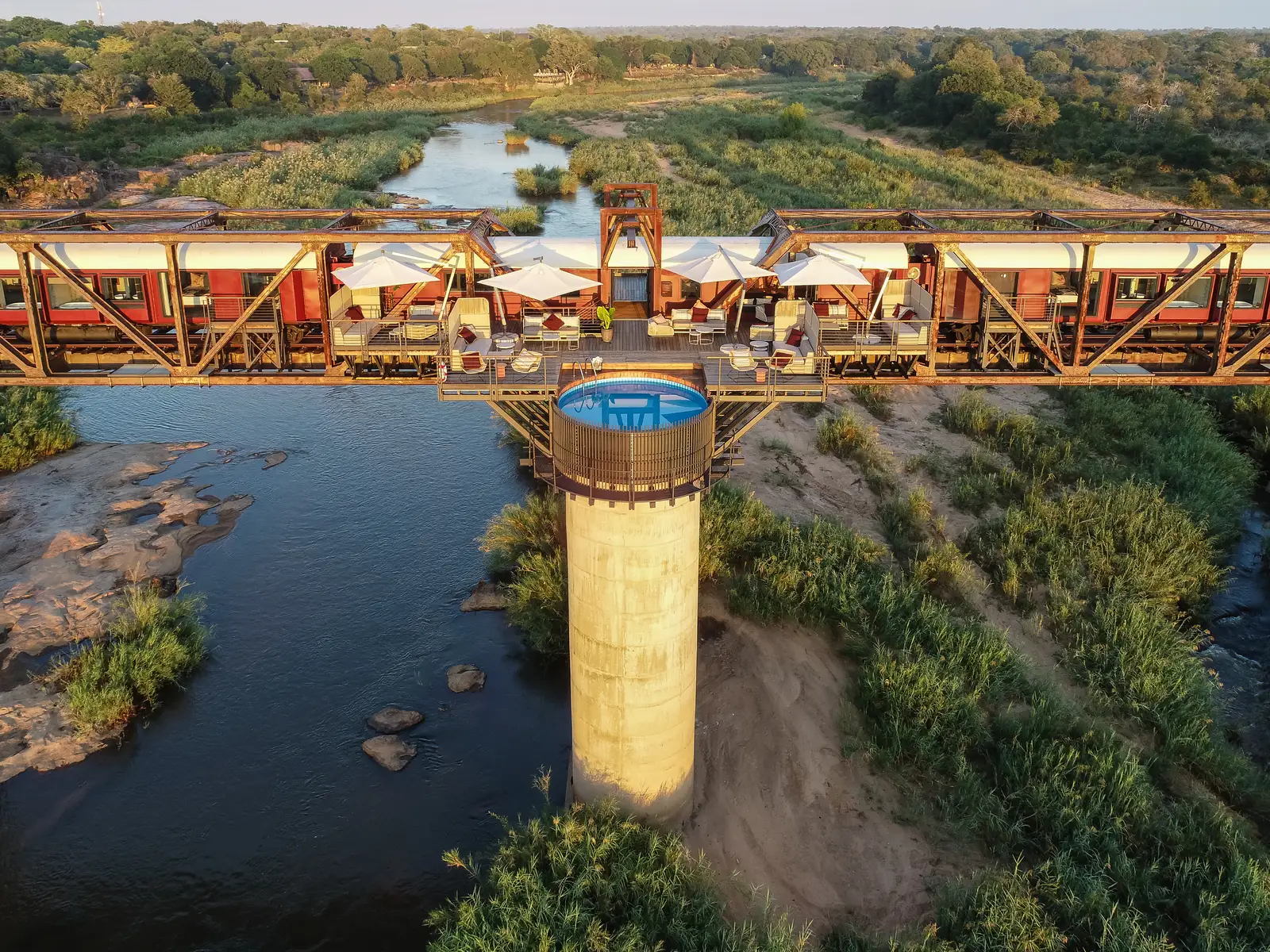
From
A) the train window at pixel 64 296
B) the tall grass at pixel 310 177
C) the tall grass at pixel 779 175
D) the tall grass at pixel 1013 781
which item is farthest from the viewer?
the tall grass at pixel 310 177

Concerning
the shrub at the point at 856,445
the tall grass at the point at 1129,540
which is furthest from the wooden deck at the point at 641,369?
the shrub at the point at 856,445

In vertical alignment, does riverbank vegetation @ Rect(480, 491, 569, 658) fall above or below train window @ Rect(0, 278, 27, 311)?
below

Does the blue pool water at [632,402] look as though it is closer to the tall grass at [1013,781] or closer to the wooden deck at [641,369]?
the wooden deck at [641,369]

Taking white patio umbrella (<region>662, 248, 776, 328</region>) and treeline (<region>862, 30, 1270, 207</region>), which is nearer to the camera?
white patio umbrella (<region>662, 248, 776, 328</region>)

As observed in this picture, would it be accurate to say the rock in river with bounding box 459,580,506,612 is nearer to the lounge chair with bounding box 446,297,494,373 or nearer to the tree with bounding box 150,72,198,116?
the lounge chair with bounding box 446,297,494,373

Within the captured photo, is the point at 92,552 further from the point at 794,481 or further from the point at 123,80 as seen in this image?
the point at 123,80

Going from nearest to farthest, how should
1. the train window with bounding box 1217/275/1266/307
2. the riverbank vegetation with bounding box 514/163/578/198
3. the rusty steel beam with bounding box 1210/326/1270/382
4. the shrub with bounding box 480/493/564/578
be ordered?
1. the rusty steel beam with bounding box 1210/326/1270/382
2. the train window with bounding box 1217/275/1266/307
3. the shrub with bounding box 480/493/564/578
4. the riverbank vegetation with bounding box 514/163/578/198

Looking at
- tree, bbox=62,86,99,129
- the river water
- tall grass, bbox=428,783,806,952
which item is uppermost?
tree, bbox=62,86,99,129

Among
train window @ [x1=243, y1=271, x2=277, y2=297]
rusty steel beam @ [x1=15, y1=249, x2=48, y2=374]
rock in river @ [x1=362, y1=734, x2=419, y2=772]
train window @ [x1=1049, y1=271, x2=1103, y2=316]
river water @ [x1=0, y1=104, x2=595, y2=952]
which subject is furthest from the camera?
train window @ [x1=1049, y1=271, x2=1103, y2=316]

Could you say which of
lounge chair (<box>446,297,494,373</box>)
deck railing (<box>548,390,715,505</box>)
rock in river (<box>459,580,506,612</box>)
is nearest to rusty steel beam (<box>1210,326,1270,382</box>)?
deck railing (<box>548,390,715,505</box>)
